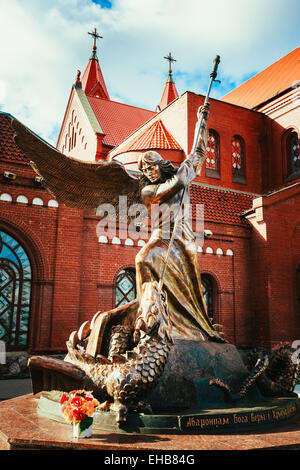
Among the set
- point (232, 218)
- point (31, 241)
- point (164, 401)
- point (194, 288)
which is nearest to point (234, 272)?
point (232, 218)

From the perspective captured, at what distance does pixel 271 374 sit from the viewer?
5141 millimetres

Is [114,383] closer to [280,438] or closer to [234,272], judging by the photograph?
[280,438]

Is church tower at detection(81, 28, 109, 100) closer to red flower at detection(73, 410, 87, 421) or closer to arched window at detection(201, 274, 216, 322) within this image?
arched window at detection(201, 274, 216, 322)

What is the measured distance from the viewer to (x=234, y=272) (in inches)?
566

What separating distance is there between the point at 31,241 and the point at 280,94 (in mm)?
16329

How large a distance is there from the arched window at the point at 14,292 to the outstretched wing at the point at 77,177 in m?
6.34

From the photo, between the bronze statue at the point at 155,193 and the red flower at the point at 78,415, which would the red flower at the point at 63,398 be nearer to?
the red flower at the point at 78,415

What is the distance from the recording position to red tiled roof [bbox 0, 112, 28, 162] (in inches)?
432

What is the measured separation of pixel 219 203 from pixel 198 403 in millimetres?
11176

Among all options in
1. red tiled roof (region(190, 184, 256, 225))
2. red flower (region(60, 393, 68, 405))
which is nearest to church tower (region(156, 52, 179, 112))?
red tiled roof (region(190, 184, 256, 225))

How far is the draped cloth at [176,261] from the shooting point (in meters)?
4.75

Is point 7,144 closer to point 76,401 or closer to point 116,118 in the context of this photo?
point 76,401

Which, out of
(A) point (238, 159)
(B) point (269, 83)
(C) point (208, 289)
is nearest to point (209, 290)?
(C) point (208, 289)

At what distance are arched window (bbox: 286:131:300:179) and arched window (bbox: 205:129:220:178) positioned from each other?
13.0 ft
